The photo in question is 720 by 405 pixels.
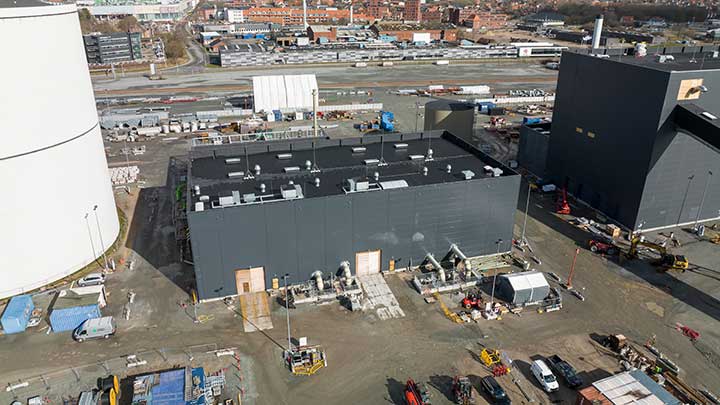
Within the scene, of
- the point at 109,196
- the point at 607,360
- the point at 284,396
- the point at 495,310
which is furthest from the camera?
the point at 109,196

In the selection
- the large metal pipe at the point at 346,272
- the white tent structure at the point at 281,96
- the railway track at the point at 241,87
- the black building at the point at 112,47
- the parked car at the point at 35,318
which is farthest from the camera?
the black building at the point at 112,47

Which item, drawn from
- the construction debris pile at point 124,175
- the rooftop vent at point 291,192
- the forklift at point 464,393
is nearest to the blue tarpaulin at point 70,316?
the rooftop vent at point 291,192

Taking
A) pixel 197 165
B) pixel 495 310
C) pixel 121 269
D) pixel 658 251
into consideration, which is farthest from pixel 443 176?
pixel 121 269

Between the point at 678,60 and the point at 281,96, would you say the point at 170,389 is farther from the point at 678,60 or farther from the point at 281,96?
the point at 281,96

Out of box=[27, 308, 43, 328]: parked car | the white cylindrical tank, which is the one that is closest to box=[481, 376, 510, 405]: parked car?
box=[27, 308, 43, 328]: parked car

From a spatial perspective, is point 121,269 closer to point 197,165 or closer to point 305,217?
point 197,165

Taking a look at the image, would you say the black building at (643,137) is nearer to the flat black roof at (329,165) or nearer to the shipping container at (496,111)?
the flat black roof at (329,165)

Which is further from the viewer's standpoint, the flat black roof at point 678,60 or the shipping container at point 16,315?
the flat black roof at point 678,60
